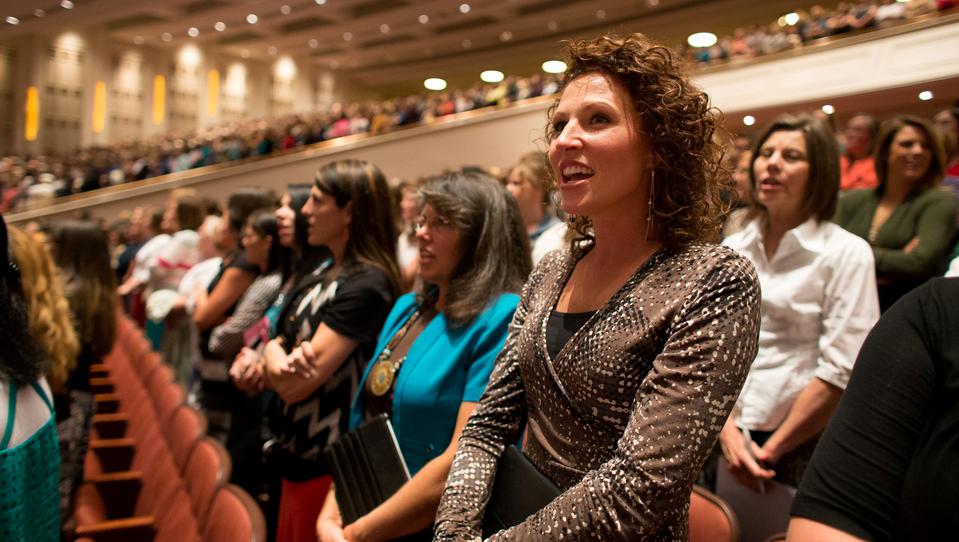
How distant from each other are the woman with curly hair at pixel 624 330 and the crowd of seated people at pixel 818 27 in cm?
837

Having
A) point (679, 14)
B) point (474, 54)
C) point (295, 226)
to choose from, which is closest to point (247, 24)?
point (474, 54)

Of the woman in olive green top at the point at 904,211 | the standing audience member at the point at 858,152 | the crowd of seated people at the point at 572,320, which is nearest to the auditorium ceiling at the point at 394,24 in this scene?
the standing audience member at the point at 858,152

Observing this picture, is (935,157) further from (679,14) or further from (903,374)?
(679,14)

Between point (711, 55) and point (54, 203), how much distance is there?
40.3ft

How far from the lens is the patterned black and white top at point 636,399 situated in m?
1.00

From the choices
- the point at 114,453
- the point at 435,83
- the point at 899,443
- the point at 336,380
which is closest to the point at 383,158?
the point at 435,83

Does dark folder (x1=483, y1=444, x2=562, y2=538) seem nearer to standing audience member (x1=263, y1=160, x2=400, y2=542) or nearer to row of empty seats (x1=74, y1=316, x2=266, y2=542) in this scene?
A: row of empty seats (x1=74, y1=316, x2=266, y2=542)

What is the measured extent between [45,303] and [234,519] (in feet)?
3.30

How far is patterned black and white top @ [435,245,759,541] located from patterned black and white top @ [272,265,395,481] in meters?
1.06

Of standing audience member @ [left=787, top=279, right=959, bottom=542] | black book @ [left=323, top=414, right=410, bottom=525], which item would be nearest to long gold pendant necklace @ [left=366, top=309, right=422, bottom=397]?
black book @ [left=323, top=414, right=410, bottom=525]

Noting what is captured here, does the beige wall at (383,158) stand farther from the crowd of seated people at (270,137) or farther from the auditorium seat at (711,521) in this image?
the auditorium seat at (711,521)

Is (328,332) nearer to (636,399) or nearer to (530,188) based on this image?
(636,399)

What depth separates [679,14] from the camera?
15.4 m

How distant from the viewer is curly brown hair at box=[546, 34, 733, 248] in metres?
1.16
